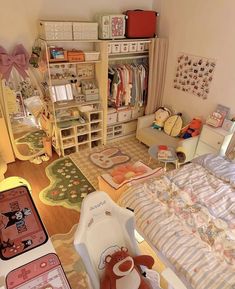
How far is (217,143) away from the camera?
313cm

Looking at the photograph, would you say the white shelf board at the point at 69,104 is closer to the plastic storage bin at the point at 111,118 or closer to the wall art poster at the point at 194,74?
the plastic storage bin at the point at 111,118

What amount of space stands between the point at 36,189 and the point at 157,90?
8.55ft

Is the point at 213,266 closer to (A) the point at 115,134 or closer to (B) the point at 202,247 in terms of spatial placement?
(B) the point at 202,247

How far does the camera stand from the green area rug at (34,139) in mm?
3511

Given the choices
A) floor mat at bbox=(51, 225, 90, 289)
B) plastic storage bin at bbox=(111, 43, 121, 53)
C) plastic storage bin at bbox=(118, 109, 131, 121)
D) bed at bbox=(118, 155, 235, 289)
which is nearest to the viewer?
bed at bbox=(118, 155, 235, 289)

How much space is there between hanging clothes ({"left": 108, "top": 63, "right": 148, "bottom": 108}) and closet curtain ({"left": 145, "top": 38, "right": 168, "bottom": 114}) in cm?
13

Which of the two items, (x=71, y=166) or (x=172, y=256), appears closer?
(x=172, y=256)

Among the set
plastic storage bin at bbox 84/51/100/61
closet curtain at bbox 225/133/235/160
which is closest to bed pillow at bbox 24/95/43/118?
plastic storage bin at bbox 84/51/100/61

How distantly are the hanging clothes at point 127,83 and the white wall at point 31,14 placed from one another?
0.88m

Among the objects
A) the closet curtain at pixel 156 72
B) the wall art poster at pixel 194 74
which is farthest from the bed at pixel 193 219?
the closet curtain at pixel 156 72

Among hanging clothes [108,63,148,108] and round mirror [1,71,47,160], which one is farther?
hanging clothes [108,63,148,108]

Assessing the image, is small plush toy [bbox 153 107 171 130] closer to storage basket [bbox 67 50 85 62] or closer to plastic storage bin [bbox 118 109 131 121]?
plastic storage bin [bbox 118 109 131 121]

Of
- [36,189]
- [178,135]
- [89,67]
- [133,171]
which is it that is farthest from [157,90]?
[36,189]

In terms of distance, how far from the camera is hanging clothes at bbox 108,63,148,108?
11.9 ft
